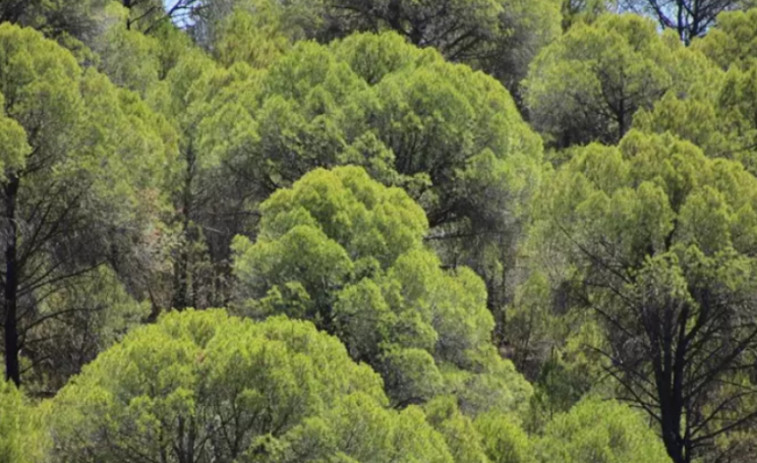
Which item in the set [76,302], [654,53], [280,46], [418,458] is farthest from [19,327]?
[654,53]

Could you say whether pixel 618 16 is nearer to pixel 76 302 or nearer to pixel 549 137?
pixel 549 137

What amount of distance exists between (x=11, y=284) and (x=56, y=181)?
172 centimetres

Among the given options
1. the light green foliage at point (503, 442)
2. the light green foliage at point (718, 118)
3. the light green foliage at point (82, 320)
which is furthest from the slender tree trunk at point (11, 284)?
the light green foliage at point (718, 118)

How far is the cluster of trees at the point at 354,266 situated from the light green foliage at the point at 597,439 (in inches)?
1.2

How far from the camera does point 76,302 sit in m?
20.2

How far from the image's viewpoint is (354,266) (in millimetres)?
17250

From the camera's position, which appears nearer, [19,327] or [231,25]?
[19,327]

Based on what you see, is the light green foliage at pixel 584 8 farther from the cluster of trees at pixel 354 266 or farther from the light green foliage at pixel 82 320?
the light green foliage at pixel 82 320

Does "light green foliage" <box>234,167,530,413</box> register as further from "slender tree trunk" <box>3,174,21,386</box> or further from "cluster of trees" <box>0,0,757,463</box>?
"slender tree trunk" <box>3,174,21,386</box>

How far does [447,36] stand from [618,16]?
4.41 m

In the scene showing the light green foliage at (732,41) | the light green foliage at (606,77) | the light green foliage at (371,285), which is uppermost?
the light green foliage at (732,41)

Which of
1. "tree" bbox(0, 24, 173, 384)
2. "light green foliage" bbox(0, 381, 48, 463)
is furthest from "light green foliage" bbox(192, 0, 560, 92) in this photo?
"light green foliage" bbox(0, 381, 48, 463)

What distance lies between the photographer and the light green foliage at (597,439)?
53.4 ft

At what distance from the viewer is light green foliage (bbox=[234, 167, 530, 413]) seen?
1700 cm
